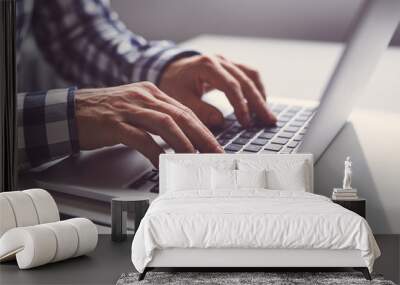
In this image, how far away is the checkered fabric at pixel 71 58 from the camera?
756cm

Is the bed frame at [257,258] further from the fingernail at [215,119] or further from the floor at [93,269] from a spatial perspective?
the fingernail at [215,119]

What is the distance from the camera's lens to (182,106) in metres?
7.48

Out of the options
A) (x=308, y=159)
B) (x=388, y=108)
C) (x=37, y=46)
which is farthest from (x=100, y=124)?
(x=388, y=108)

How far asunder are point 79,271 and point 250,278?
51.4 inches

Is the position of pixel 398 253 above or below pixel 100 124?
below

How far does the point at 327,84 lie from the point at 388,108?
2.19 ft

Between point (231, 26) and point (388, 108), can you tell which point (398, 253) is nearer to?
point (388, 108)

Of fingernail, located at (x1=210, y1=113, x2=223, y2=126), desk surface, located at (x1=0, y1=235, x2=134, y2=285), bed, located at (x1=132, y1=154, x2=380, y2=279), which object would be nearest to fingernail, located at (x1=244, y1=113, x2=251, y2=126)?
fingernail, located at (x1=210, y1=113, x2=223, y2=126)

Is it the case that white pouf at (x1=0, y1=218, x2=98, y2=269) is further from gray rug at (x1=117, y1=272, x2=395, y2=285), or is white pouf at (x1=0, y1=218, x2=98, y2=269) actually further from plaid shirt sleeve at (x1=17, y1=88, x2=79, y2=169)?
plaid shirt sleeve at (x1=17, y1=88, x2=79, y2=169)

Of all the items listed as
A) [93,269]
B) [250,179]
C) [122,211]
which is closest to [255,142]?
[250,179]

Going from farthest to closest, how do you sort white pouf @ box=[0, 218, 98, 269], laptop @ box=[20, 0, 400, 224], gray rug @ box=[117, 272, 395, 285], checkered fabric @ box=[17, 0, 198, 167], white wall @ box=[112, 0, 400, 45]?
checkered fabric @ box=[17, 0, 198, 167] < white wall @ box=[112, 0, 400, 45] < laptop @ box=[20, 0, 400, 224] < white pouf @ box=[0, 218, 98, 269] < gray rug @ box=[117, 272, 395, 285]

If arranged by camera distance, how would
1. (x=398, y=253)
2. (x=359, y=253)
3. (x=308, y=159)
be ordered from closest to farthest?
(x=359, y=253)
(x=398, y=253)
(x=308, y=159)

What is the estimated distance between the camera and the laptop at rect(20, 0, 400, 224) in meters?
7.32

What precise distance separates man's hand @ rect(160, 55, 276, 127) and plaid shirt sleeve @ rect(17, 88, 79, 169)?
1049mm
